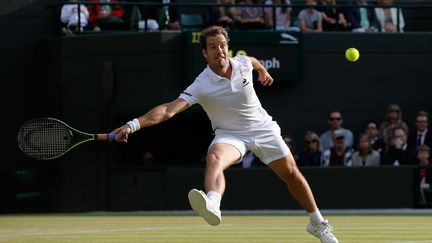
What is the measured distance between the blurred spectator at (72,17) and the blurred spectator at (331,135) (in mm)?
4870

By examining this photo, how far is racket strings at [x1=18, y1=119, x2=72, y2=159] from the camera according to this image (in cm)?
999

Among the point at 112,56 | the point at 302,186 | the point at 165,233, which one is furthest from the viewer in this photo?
the point at 112,56

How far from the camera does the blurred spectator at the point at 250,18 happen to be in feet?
67.7

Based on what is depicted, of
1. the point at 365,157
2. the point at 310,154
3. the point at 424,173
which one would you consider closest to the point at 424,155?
the point at 424,173

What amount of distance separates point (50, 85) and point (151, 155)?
8.79ft

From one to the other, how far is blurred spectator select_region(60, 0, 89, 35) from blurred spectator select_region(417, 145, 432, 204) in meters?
6.53

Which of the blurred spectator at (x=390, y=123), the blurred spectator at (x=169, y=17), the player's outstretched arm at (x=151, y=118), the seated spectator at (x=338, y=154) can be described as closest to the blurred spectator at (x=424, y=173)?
the blurred spectator at (x=390, y=123)

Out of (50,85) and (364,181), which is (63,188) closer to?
(50,85)

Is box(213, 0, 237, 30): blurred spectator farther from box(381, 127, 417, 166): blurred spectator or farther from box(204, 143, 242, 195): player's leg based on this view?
box(204, 143, 242, 195): player's leg

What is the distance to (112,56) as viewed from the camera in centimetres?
2083

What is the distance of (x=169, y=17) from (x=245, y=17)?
1.42 m

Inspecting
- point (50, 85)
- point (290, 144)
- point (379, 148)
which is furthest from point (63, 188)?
point (379, 148)

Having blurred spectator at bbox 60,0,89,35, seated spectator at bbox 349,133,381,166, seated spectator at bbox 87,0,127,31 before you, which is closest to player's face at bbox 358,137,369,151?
seated spectator at bbox 349,133,381,166

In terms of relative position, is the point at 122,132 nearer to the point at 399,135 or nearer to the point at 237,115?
the point at 237,115
